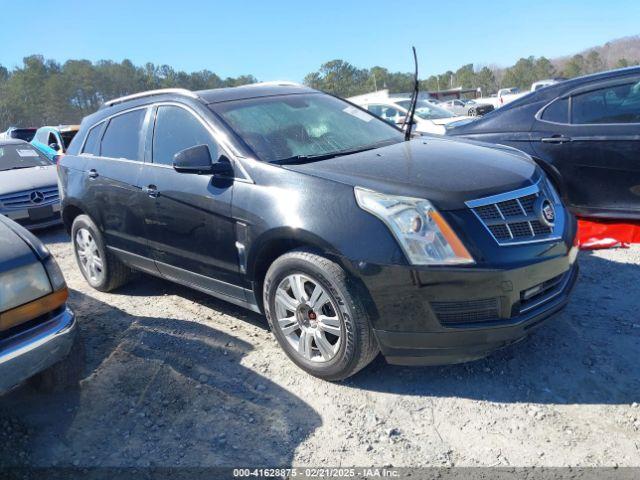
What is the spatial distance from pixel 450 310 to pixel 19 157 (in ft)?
28.5

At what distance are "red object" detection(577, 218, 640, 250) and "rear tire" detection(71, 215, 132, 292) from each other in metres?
4.30

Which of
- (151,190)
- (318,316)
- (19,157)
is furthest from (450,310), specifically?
(19,157)

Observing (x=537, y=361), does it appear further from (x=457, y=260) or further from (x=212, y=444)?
(x=212, y=444)

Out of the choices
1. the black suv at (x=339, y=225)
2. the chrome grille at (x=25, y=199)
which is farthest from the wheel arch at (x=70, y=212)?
the chrome grille at (x=25, y=199)

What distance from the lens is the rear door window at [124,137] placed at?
4375 millimetres

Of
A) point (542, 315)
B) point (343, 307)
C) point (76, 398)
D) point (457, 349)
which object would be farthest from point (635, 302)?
point (76, 398)

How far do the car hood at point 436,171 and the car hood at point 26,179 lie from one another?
625 cm

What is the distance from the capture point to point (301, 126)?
3877mm

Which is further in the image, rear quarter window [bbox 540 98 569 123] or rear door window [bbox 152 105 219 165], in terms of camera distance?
rear quarter window [bbox 540 98 569 123]

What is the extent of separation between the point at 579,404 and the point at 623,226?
9.69 ft

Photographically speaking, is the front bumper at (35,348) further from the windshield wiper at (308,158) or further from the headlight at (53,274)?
the windshield wiper at (308,158)

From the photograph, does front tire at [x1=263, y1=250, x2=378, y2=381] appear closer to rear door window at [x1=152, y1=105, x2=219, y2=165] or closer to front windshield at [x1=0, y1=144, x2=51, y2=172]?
rear door window at [x1=152, y1=105, x2=219, y2=165]

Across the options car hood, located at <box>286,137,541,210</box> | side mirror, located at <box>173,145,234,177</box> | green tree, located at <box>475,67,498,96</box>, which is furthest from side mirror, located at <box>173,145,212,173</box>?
green tree, located at <box>475,67,498,96</box>

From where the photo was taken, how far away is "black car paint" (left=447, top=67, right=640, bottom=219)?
16.1 feet
